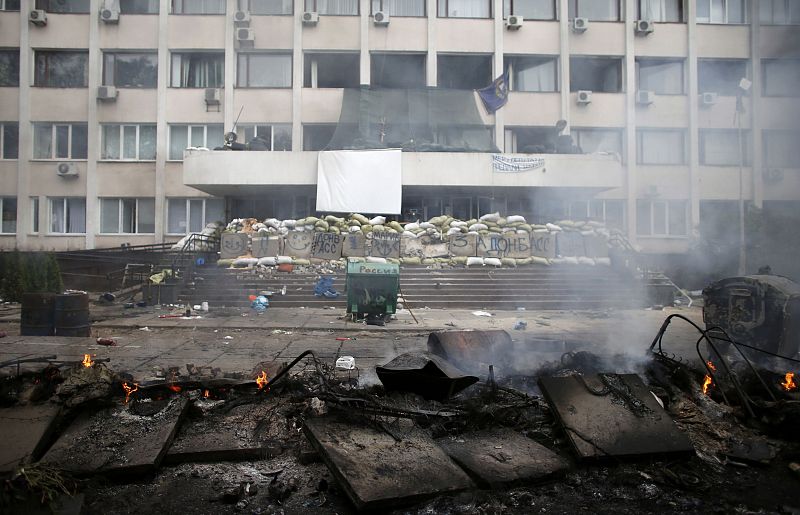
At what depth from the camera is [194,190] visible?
1762 centimetres

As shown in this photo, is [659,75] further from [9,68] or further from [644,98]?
[9,68]

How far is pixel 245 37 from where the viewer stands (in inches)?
676

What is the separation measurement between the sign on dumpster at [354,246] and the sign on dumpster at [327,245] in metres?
0.14

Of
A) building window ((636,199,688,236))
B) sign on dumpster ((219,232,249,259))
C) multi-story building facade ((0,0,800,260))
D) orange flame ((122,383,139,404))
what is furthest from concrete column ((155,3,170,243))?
building window ((636,199,688,236))

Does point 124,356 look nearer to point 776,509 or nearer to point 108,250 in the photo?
point 776,509

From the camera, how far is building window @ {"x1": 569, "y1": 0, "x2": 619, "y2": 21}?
59.0 ft

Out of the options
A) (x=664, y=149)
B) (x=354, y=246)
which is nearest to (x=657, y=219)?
(x=664, y=149)

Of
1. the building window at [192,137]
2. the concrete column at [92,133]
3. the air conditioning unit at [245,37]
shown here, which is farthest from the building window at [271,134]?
the concrete column at [92,133]

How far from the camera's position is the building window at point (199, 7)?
694 inches

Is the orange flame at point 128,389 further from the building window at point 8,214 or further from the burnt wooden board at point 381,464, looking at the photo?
the building window at point 8,214

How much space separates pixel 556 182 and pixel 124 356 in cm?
1391

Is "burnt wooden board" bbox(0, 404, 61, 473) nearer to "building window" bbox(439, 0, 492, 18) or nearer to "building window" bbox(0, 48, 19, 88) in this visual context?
"building window" bbox(439, 0, 492, 18)

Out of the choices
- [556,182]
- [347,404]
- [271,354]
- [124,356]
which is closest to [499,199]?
[556,182]

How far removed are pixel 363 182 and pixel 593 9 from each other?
1163 cm
